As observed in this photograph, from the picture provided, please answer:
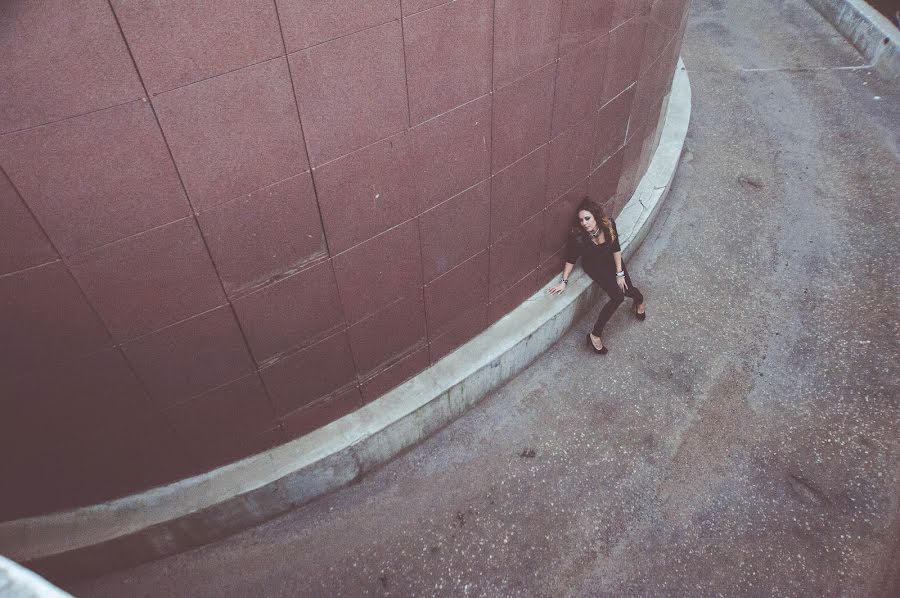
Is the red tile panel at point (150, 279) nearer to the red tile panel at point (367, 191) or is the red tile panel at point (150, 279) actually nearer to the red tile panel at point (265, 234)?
the red tile panel at point (265, 234)

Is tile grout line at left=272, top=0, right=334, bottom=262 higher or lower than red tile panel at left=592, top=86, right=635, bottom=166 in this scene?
higher

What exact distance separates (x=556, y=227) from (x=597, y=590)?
2.92 meters

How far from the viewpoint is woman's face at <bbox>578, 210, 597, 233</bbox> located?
515 centimetres

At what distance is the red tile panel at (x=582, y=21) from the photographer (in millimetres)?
3932

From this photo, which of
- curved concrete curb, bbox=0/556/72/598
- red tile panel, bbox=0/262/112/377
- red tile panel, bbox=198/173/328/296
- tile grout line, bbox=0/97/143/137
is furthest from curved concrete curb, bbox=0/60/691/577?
curved concrete curb, bbox=0/556/72/598

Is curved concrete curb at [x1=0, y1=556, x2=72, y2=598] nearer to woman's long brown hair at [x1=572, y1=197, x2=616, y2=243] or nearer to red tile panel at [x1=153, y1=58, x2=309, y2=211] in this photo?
red tile panel at [x1=153, y1=58, x2=309, y2=211]

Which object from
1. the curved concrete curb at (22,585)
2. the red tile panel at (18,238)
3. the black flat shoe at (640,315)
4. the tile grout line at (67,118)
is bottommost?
the black flat shoe at (640,315)

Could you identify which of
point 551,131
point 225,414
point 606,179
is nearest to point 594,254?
point 606,179

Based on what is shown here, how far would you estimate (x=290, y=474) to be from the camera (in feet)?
14.3

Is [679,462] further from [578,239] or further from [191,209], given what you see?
[191,209]

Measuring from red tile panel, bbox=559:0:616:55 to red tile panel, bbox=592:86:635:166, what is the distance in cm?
74

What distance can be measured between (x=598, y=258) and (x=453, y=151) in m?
2.19

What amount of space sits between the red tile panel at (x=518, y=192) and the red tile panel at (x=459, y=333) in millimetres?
752

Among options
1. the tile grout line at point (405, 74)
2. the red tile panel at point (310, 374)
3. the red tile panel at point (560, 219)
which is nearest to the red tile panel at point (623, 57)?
the red tile panel at point (560, 219)
